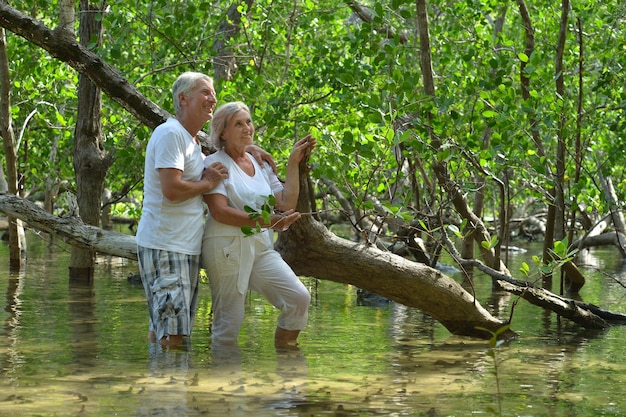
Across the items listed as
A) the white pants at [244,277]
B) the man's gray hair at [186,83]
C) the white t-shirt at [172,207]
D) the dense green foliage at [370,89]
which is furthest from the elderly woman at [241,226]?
the dense green foliage at [370,89]

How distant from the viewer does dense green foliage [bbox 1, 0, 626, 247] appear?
8633mm

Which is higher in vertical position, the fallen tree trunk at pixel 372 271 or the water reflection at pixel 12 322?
the fallen tree trunk at pixel 372 271

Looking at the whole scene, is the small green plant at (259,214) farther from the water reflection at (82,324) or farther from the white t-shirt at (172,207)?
the water reflection at (82,324)

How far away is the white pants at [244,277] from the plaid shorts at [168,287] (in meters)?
0.16

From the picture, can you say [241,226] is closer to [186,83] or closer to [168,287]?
[168,287]

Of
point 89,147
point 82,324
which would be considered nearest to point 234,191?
point 82,324

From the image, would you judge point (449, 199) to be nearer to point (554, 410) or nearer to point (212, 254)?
point (212, 254)

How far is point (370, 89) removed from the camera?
36.1ft

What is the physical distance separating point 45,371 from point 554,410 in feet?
9.74

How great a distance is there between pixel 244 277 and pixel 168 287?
525mm

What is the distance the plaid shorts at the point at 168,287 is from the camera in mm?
5945

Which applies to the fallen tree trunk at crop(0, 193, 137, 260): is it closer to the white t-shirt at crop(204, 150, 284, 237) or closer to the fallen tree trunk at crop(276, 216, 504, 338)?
the white t-shirt at crop(204, 150, 284, 237)

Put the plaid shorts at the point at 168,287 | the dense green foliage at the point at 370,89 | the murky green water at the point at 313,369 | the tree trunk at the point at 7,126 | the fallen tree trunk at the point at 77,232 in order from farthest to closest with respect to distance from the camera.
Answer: the tree trunk at the point at 7,126 → the dense green foliage at the point at 370,89 → the fallen tree trunk at the point at 77,232 → the plaid shorts at the point at 168,287 → the murky green water at the point at 313,369

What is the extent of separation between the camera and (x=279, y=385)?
5.50 meters
